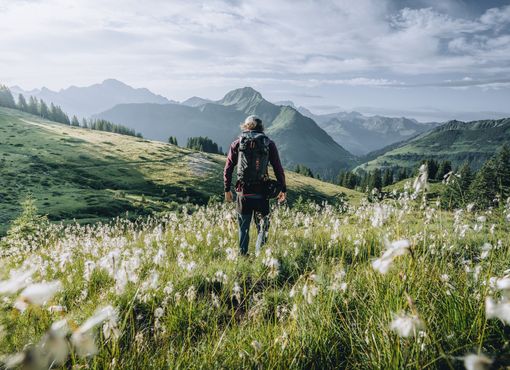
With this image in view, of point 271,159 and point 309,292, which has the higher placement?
point 271,159

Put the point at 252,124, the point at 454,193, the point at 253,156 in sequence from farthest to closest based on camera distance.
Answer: the point at 252,124 < the point at 253,156 < the point at 454,193

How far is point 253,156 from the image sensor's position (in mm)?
8164

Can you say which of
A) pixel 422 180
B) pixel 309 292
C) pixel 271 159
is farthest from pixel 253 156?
pixel 422 180

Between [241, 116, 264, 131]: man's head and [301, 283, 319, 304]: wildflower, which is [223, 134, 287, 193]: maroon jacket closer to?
[241, 116, 264, 131]: man's head

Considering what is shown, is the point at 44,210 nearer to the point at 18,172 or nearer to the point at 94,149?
the point at 18,172

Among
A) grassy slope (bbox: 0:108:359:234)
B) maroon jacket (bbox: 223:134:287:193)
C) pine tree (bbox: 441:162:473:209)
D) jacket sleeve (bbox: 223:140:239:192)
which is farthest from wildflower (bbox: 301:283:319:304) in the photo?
grassy slope (bbox: 0:108:359:234)

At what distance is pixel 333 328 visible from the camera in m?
3.40

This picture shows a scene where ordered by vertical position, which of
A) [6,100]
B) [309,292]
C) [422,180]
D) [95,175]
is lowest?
[95,175]

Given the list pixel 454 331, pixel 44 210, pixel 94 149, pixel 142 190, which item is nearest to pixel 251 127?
pixel 454 331

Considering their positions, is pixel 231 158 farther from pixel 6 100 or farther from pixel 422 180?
pixel 6 100

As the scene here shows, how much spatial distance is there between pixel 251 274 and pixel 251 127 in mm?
3687

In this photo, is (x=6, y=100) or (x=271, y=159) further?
(x=6, y=100)

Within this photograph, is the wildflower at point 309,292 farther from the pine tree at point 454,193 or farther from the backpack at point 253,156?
the backpack at point 253,156

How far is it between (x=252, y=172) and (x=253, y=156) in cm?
39
